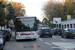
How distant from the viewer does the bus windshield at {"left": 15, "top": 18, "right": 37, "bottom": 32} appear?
725 inches

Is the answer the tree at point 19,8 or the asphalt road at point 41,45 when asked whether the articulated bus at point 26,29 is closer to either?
the asphalt road at point 41,45

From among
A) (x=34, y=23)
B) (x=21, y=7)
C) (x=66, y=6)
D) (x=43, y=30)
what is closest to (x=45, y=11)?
(x=66, y=6)

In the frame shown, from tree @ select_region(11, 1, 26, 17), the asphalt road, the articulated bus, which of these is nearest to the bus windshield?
the articulated bus

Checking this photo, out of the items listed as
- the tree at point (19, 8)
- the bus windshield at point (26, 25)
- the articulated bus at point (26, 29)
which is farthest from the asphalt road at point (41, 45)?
the tree at point (19, 8)

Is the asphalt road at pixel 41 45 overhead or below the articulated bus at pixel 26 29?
below

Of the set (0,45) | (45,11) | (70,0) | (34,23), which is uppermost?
(70,0)

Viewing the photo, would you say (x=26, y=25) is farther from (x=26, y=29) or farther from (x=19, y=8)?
(x=19, y=8)

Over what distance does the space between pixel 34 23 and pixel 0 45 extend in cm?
828

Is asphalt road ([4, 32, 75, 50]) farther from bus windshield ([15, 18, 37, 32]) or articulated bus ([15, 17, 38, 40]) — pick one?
bus windshield ([15, 18, 37, 32])

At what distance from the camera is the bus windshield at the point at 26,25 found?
60.4 feet

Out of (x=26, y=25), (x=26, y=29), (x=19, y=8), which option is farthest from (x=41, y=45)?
(x=19, y=8)

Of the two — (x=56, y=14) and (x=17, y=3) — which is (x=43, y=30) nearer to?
(x=56, y=14)

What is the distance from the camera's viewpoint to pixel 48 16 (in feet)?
201

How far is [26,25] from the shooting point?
18.4 metres
